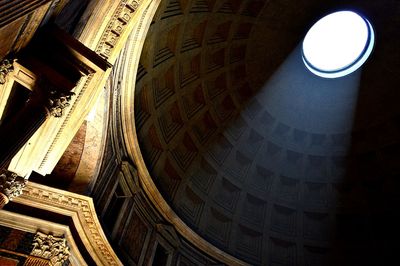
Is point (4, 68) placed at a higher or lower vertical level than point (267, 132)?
lower

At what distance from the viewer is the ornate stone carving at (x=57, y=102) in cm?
551

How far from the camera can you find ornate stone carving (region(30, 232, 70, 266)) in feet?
25.2

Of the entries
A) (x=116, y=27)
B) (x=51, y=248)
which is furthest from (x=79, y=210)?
(x=116, y=27)

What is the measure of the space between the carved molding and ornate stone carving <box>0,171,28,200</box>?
167 centimetres

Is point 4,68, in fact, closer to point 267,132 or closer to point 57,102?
point 57,102

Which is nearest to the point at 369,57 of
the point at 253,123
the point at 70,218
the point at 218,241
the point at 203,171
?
the point at 253,123

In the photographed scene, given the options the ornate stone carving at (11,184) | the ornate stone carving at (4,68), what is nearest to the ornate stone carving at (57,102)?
the ornate stone carving at (4,68)

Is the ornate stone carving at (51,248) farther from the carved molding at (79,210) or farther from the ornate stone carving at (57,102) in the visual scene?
the ornate stone carving at (57,102)

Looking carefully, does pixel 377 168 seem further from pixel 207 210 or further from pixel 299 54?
pixel 207 210

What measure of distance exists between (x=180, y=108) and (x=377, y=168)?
9.22m

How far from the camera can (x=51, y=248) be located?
7809 mm

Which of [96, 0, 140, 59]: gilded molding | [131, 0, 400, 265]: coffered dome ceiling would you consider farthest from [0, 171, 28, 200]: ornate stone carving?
[131, 0, 400, 265]: coffered dome ceiling

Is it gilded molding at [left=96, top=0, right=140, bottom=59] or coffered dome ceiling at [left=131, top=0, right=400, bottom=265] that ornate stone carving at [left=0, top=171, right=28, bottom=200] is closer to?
gilded molding at [left=96, top=0, right=140, bottom=59]

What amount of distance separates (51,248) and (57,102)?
3.68m
